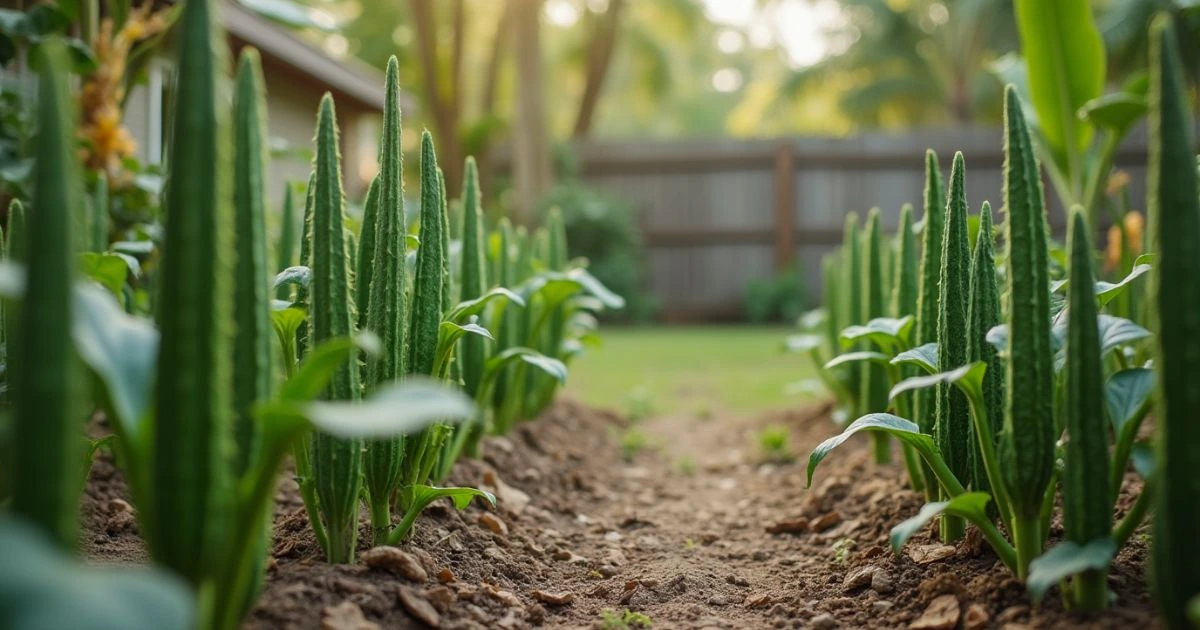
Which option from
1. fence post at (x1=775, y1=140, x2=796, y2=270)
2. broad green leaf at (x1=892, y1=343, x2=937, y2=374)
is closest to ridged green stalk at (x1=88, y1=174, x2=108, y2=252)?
broad green leaf at (x1=892, y1=343, x2=937, y2=374)

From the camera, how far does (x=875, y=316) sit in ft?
10.2

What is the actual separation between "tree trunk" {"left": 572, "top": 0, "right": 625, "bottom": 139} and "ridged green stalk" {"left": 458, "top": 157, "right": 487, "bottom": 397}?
12478 millimetres

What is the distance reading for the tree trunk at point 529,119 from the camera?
11070 millimetres

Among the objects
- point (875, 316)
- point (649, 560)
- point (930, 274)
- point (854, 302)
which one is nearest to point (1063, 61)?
point (854, 302)

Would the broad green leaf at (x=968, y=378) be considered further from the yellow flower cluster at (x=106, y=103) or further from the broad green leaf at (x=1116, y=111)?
the yellow flower cluster at (x=106, y=103)

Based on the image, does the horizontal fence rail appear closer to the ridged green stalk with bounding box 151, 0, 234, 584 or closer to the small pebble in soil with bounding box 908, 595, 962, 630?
the small pebble in soil with bounding box 908, 595, 962, 630

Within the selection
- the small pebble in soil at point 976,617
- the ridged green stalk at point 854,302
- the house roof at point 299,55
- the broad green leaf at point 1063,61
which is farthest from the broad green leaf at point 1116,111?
the house roof at point 299,55

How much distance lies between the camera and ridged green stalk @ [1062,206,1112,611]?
139cm

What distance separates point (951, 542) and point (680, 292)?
33.2 ft

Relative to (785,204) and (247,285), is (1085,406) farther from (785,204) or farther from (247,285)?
(785,204)

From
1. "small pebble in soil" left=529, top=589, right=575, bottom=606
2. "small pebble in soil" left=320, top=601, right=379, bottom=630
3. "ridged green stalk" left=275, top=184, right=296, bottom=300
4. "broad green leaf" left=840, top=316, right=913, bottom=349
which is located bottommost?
"small pebble in soil" left=529, top=589, right=575, bottom=606

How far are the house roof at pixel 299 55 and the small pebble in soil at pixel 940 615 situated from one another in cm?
431

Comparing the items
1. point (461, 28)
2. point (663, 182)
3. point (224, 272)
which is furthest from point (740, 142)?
point (224, 272)

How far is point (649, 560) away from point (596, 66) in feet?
45.5
